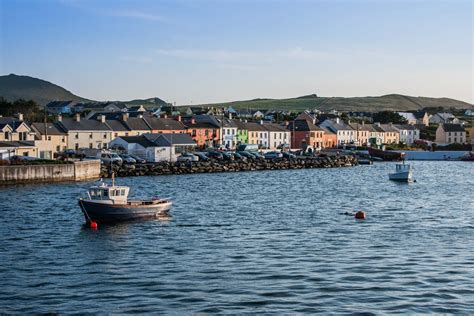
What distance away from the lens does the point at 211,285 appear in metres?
28.4

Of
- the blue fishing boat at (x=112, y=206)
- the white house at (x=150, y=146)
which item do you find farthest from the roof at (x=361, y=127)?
the blue fishing boat at (x=112, y=206)

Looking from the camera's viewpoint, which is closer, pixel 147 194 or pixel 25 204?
pixel 25 204

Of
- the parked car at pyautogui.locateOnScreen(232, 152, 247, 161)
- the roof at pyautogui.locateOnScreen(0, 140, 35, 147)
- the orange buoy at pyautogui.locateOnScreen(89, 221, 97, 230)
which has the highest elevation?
the roof at pyautogui.locateOnScreen(0, 140, 35, 147)

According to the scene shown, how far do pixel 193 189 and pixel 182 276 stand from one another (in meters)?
42.1

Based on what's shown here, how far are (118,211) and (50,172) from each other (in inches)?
1280

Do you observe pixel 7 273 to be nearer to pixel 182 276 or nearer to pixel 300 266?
pixel 182 276

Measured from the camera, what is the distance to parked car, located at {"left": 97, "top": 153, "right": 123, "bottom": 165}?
308 feet

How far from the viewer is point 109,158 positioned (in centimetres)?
9675

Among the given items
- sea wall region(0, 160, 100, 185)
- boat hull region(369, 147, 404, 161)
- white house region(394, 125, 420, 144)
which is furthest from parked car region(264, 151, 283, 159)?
white house region(394, 125, 420, 144)

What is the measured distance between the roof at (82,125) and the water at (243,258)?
50.7 meters

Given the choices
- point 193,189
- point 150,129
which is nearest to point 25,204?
point 193,189

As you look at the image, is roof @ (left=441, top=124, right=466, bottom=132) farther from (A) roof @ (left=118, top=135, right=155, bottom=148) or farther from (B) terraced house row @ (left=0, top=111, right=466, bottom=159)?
(A) roof @ (left=118, top=135, right=155, bottom=148)

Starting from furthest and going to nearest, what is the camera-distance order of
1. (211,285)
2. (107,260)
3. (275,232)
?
1. (275,232)
2. (107,260)
3. (211,285)

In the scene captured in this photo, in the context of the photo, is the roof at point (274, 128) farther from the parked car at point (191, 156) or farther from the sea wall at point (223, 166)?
the parked car at point (191, 156)
